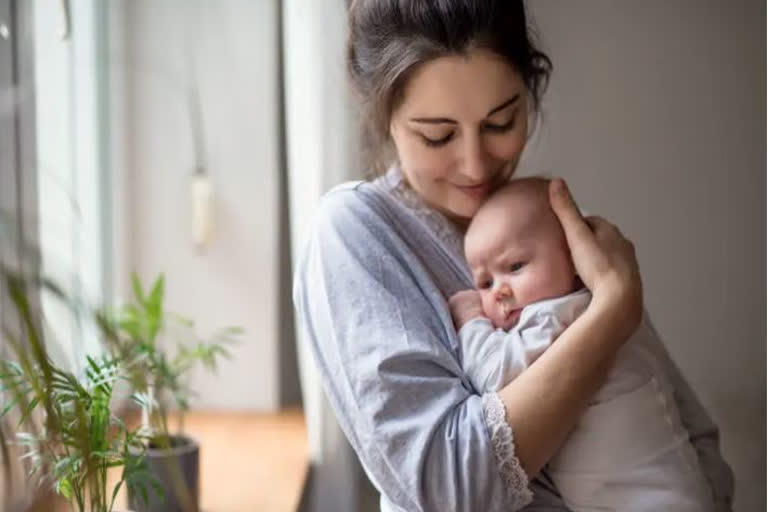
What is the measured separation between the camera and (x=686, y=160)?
2100 mm

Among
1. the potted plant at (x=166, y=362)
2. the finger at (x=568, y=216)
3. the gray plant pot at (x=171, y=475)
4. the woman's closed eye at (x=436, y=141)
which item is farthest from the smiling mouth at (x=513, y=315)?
the gray plant pot at (x=171, y=475)

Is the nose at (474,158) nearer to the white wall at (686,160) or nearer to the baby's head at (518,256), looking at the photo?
the baby's head at (518,256)

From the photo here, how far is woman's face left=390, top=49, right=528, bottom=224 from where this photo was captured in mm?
1227

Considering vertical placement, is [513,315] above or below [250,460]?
above

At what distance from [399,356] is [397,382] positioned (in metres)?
0.03

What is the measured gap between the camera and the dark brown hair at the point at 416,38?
4.02 feet

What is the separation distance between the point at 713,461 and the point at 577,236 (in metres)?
0.42

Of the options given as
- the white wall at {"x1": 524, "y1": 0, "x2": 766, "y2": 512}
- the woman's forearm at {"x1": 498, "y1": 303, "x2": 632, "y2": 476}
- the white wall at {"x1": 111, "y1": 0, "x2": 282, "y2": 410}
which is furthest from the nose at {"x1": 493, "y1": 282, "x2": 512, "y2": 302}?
the white wall at {"x1": 111, "y1": 0, "x2": 282, "y2": 410}

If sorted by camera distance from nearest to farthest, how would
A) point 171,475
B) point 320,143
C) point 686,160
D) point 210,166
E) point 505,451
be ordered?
point 505,451 < point 171,475 < point 320,143 < point 686,160 < point 210,166

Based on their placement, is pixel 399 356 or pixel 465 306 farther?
pixel 465 306

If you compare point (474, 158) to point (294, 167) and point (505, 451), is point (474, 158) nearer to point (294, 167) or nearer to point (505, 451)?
point (505, 451)

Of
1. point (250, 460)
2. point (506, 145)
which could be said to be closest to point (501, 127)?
point (506, 145)

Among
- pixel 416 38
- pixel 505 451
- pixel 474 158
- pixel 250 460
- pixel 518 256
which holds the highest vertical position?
pixel 416 38

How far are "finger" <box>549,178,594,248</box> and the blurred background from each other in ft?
2.07
